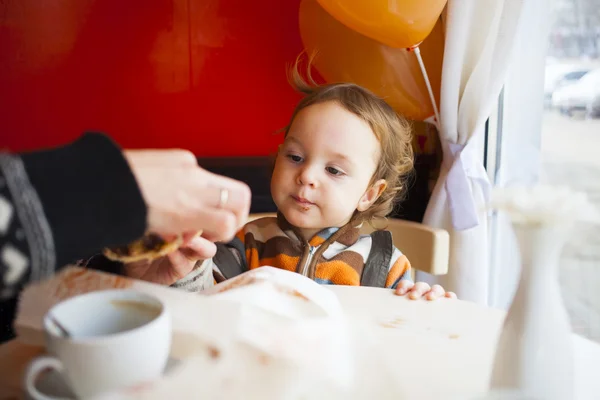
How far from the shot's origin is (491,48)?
1783 millimetres

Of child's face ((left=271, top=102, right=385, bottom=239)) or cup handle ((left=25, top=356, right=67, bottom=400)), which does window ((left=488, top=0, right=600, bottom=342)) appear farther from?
cup handle ((left=25, top=356, right=67, bottom=400))

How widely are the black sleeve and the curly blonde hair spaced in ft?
3.24

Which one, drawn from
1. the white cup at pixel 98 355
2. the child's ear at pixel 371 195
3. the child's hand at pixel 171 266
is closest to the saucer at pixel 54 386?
the white cup at pixel 98 355

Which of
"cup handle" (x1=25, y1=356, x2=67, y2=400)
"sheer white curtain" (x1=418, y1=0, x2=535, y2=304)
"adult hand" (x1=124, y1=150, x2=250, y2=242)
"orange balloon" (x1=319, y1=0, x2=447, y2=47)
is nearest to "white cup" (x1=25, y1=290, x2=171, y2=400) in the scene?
"cup handle" (x1=25, y1=356, x2=67, y2=400)

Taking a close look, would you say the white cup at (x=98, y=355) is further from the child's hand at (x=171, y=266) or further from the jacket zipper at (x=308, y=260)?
the jacket zipper at (x=308, y=260)

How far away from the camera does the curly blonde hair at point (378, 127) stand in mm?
1523

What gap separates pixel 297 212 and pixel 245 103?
107cm

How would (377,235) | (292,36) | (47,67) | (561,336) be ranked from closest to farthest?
Result: 1. (561,336)
2. (377,235)
3. (47,67)
4. (292,36)

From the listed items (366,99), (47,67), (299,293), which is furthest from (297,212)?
(47,67)

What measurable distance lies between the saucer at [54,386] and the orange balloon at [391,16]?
132cm

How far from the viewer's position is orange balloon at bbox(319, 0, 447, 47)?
1635 mm

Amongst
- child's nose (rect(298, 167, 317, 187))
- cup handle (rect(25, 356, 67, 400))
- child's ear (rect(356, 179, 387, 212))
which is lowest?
child's ear (rect(356, 179, 387, 212))

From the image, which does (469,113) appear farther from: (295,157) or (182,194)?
(182,194)

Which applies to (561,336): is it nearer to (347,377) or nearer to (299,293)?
(347,377)
